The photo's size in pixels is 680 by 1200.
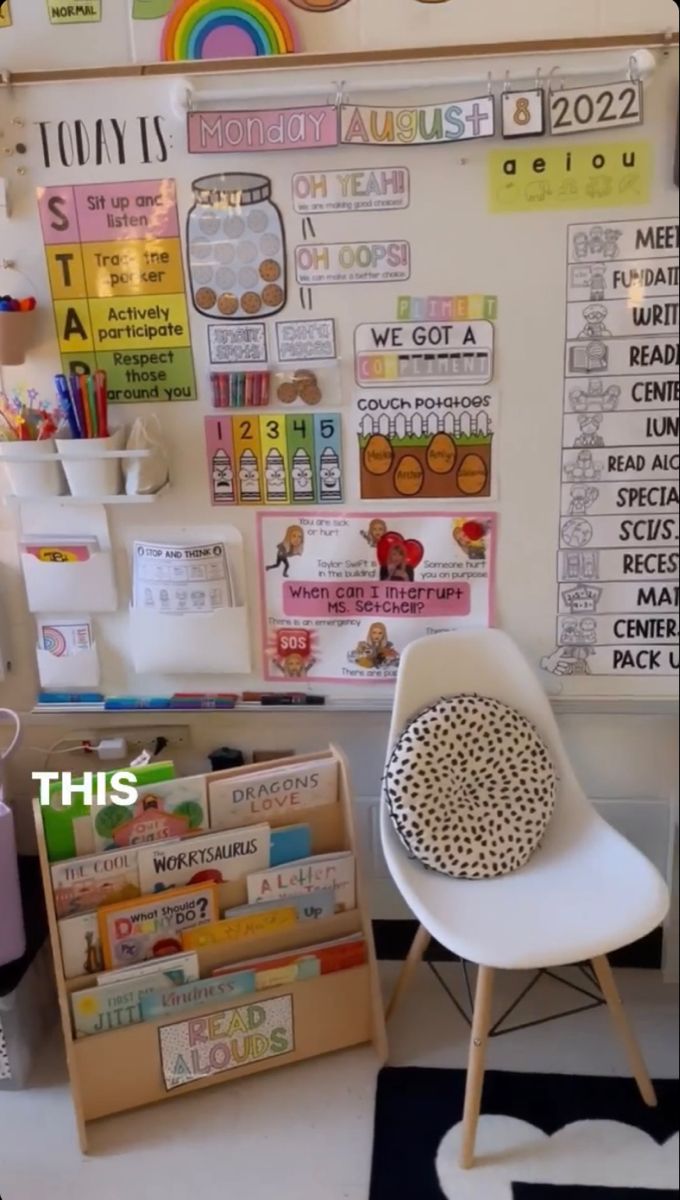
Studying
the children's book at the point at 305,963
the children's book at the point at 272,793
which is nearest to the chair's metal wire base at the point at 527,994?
the children's book at the point at 305,963

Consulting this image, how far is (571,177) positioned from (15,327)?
92cm

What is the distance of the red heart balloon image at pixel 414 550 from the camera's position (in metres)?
1.74

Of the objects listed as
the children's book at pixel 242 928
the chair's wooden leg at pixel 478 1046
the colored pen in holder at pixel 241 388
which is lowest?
the chair's wooden leg at pixel 478 1046

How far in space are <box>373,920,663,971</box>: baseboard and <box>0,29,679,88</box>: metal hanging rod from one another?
5.06ft

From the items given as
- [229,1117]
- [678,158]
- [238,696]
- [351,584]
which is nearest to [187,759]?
[238,696]

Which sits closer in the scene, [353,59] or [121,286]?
[353,59]

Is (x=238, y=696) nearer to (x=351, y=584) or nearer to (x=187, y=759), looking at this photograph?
(x=187, y=759)

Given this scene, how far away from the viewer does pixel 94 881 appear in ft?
5.29

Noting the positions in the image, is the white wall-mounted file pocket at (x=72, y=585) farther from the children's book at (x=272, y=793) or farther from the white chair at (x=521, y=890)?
the white chair at (x=521, y=890)

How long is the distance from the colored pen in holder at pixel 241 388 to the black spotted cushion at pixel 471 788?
0.61m

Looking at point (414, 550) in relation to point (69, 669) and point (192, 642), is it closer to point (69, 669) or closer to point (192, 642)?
point (192, 642)

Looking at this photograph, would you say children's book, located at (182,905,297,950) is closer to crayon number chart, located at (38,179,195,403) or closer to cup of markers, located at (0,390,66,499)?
cup of markers, located at (0,390,66,499)

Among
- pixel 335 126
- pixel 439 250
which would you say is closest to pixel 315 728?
pixel 439 250

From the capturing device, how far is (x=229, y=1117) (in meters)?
1.67
